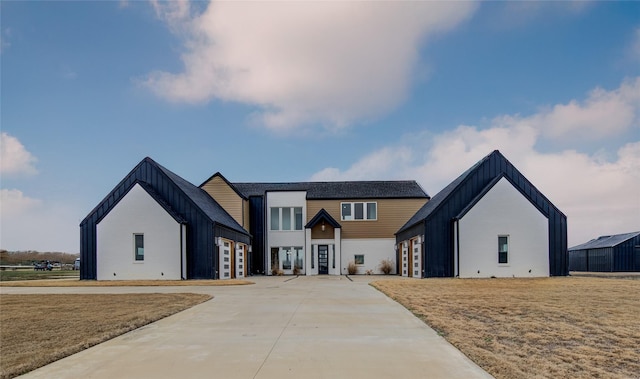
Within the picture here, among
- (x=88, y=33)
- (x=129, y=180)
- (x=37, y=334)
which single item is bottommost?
(x=37, y=334)

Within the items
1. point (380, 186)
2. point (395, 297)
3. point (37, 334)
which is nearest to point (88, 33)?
point (37, 334)

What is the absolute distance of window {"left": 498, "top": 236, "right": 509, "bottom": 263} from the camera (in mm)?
25484

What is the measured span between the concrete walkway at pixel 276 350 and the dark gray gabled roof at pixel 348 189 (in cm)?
2791

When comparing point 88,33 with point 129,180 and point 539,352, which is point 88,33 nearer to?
point 129,180

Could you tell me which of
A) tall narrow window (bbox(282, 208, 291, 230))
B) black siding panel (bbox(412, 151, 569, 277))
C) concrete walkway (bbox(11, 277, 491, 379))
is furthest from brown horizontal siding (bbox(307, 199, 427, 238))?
concrete walkway (bbox(11, 277, 491, 379))

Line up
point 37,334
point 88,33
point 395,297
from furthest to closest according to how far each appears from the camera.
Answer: point 88,33 < point 395,297 < point 37,334

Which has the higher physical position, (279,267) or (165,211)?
(165,211)

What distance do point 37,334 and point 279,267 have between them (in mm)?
29891

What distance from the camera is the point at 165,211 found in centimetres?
2625

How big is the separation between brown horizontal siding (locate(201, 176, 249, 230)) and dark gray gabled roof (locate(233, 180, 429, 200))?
286 cm

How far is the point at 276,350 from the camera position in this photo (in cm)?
724

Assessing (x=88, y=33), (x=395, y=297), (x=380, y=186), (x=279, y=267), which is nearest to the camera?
(x=395, y=297)

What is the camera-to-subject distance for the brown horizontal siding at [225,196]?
36500 millimetres

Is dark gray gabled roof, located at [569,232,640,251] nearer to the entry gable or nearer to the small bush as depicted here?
the small bush
